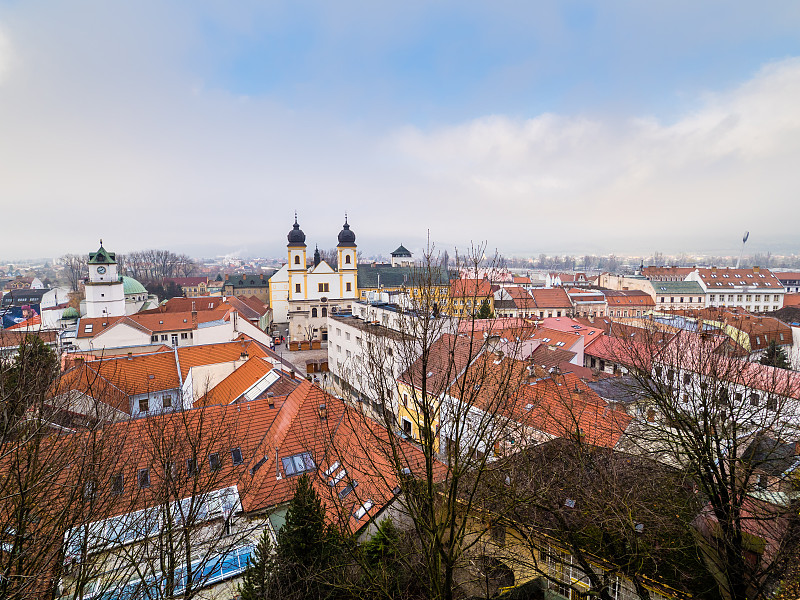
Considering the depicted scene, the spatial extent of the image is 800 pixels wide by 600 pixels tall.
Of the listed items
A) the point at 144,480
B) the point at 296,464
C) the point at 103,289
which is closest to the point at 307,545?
the point at 144,480

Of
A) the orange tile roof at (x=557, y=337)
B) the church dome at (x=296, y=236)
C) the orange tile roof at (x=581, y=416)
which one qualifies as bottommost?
the orange tile roof at (x=557, y=337)

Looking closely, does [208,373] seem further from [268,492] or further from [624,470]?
[624,470]

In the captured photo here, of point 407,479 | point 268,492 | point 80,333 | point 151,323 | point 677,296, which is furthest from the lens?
point 677,296

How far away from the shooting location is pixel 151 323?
1626 inches

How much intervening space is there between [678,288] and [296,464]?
254ft

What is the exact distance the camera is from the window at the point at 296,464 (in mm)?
13670

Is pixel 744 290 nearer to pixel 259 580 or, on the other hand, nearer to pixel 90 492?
pixel 259 580

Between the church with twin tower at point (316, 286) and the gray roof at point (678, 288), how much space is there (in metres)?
51.8

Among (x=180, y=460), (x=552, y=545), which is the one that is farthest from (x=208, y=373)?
(x=552, y=545)

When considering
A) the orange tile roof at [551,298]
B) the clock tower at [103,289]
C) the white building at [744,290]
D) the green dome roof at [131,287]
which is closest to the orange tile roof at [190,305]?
the clock tower at [103,289]

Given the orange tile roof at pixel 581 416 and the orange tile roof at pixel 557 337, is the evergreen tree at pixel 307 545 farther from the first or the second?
the orange tile roof at pixel 557 337

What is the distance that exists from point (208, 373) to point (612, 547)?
2155 centimetres

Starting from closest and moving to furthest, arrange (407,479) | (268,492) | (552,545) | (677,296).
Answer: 1. (407,479)
2. (552,545)
3. (268,492)
4. (677,296)

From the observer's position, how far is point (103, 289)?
157 feet
